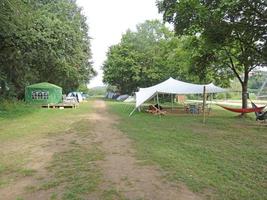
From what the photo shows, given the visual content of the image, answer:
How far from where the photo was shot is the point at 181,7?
13461mm

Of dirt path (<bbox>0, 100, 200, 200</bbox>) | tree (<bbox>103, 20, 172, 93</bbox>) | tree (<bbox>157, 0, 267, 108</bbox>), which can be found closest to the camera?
dirt path (<bbox>0, 100, 200, 200</bbox>)

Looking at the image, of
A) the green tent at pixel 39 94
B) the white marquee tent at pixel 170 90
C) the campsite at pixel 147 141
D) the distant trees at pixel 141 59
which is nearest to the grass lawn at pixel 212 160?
the campsite at pixel 147 141

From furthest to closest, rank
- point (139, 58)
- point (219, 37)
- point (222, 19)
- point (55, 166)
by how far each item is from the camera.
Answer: point (139, 58), point (219, 37), point (222, 19), point (55, 166)

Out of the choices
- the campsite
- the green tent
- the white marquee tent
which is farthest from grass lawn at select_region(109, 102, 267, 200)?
the green tent

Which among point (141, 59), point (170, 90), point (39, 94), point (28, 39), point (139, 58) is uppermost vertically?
point (139, 58)

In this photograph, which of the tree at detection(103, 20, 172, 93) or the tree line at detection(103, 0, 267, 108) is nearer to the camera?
the tree line at detection(103, 0, 267, 108)

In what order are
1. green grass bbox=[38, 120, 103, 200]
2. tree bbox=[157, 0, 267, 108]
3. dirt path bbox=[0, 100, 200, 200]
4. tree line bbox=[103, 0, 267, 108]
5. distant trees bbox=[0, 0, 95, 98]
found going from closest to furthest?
dirt path bbox=[0, 100, 200, 200]
green grass bbox=[38, 120, 103, 200]
tree bbox=[157, 0, 267, 108]
tree line bbox=[103, 0, 267, 108]
distant trees bbox=[0, 0, 95, 98]

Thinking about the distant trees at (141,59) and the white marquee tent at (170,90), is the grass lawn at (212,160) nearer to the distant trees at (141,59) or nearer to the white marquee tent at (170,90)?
the white marquee tent at (170,90)

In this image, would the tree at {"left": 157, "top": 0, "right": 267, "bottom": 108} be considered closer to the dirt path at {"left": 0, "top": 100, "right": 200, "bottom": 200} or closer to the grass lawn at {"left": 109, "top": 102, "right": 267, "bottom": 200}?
the grass lawn at {"left": 109, "top": 102, "right": 267, "bottom": 200}

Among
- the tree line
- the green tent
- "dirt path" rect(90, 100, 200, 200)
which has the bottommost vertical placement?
"dirt path" rect(90, 100, 200, 200)

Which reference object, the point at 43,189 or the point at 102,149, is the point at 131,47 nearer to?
the point at 102,149

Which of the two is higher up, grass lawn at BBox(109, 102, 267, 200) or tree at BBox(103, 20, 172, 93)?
tree at BBox(103, 20, 172, 93)

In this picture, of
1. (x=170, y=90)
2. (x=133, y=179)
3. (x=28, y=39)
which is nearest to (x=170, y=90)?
(x=170, y=90)

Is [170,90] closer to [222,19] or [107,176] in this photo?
[222,19]
